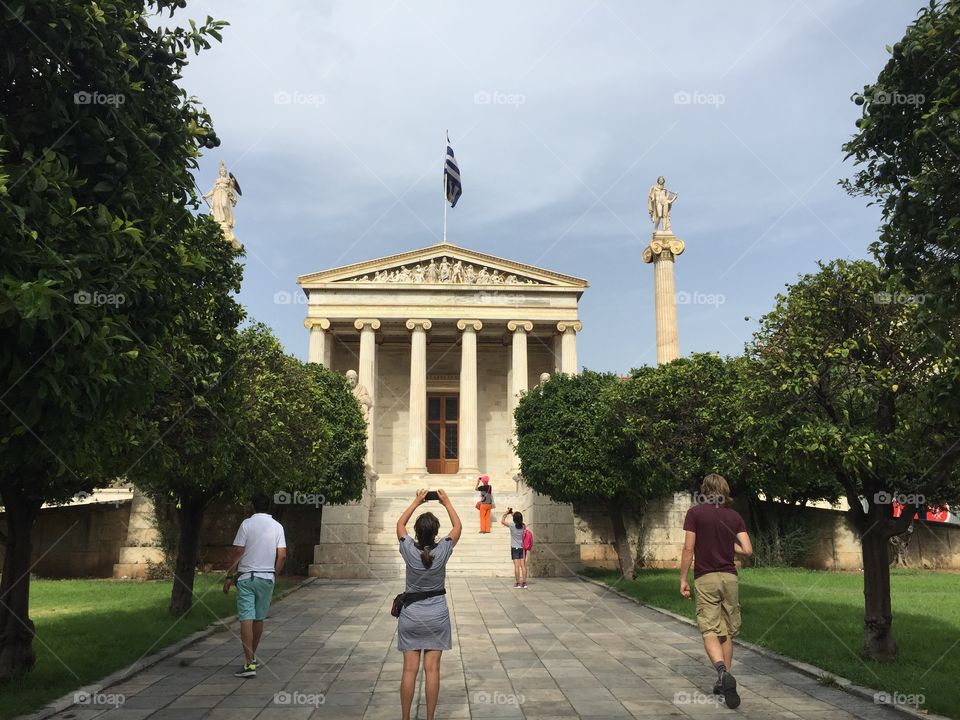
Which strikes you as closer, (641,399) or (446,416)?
(641,399)

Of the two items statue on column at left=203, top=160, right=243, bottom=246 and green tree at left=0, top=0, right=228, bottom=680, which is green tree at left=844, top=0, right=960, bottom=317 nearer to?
green tree at left=0, top=0, right=228, bottom=680

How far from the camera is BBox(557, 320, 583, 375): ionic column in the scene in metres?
41.1

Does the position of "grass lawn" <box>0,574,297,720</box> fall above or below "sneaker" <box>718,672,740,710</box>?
below

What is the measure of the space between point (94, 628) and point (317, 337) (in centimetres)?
2994

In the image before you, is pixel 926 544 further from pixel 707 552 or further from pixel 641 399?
pixel 707 552

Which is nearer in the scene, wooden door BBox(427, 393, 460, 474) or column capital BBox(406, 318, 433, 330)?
column capital BBox(406, 318, 433, 330)

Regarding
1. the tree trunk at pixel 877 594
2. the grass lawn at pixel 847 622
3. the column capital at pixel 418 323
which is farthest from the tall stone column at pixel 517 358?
the tree trunk at pixel 877 594

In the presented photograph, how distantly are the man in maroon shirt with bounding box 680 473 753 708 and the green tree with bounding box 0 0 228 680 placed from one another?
5.02 metres

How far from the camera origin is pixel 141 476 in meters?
11.0

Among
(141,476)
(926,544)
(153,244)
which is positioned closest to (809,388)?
(153,244)

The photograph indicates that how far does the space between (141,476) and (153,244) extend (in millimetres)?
6115

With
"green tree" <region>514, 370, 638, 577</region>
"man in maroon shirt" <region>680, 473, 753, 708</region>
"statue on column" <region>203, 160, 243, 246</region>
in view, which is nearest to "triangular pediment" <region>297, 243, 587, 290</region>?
"statue on column" <region>203, 160, 243, 246</region>

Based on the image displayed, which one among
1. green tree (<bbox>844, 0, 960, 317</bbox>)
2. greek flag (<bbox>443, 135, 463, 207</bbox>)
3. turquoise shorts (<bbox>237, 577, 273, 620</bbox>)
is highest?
greek flag (<bbox>443, 135, 463, 207</bbox>)

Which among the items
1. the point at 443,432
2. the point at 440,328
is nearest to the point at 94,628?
the point at 440,328
